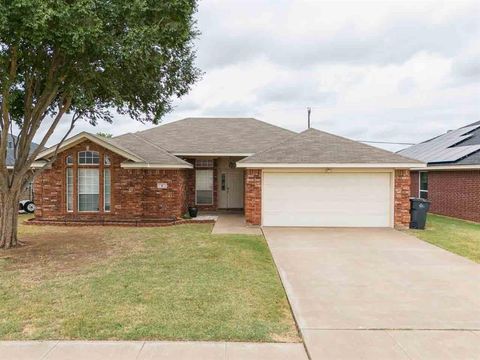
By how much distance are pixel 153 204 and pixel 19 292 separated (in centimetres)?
852

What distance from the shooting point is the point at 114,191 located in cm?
1424

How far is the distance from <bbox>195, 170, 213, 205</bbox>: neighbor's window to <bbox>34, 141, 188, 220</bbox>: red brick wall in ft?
11.9

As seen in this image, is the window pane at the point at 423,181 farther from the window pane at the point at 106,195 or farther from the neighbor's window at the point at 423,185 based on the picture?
the window pane at the point at 106,195

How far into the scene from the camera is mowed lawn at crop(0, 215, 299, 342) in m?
4.61

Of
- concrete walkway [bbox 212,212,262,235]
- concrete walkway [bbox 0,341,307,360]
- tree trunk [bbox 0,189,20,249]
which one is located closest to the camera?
concrete walkway [bbox 0,341,307,360]

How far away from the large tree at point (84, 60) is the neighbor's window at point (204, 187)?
6738mm

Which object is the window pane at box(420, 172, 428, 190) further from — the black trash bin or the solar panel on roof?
the black trash bin

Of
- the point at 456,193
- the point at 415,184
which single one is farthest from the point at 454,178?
the point at 415,184

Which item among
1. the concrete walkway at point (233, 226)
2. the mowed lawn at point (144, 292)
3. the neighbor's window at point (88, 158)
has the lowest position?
the mowed lawn at point (144, 292)

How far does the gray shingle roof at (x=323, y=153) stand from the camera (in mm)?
13016

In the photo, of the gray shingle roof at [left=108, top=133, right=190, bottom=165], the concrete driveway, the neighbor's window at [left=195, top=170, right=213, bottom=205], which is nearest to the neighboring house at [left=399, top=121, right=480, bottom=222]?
the concrete driveway

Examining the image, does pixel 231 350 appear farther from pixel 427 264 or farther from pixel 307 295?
pixel 427 264

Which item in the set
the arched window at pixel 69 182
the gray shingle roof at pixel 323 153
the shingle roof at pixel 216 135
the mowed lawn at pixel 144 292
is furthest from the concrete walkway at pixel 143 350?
the shingle roof at pixel 216 135

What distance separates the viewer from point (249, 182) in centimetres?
1349
